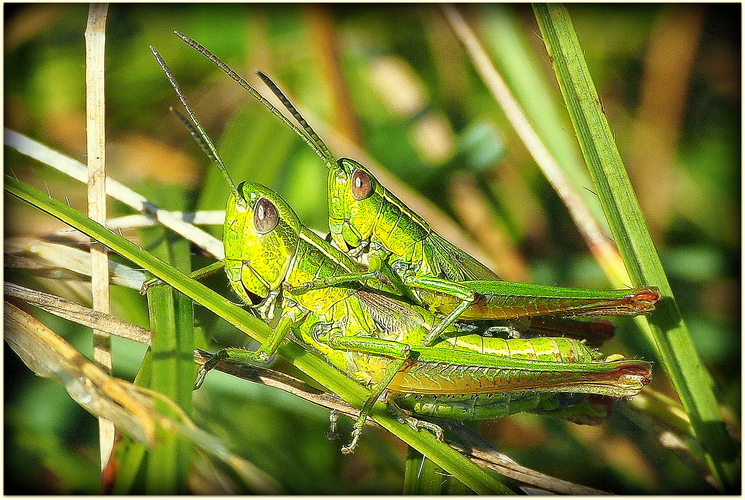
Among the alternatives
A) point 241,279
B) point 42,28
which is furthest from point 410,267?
point 42,28

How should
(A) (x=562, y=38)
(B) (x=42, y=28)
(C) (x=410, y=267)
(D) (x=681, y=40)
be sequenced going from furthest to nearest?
(D) (x=681, y=40), (B) (x=42, y=28), (C) (x=410, y=267), (A) (x=562, y=38)

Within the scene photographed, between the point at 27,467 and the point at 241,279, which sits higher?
the point at 241,279

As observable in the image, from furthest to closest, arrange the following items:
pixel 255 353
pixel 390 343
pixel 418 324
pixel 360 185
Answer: pixel 360 185, pixel 418 324, pixel 390 343, pixel 255 353

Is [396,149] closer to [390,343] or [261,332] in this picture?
[390,343]

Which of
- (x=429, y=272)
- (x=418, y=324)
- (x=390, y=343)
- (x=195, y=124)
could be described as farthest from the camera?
(x=429, y=272)

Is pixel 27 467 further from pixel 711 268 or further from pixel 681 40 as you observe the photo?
pixel 681 40

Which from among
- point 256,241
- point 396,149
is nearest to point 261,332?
point 256,241

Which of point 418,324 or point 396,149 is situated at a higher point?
point 396,149
